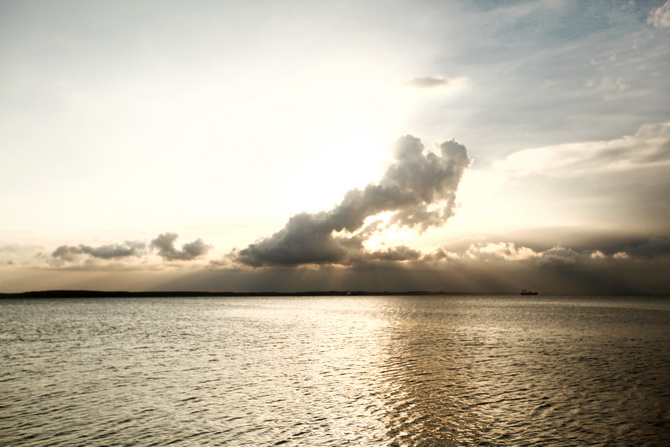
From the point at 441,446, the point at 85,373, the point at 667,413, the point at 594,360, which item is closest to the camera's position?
the point at 441,446

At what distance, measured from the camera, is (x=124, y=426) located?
27828mm

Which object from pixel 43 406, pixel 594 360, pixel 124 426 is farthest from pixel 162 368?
pixel 594 360

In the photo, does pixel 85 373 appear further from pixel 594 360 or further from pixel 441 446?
pixel 594 360

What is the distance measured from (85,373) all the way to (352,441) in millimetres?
34796

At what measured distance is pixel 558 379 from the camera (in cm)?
4238

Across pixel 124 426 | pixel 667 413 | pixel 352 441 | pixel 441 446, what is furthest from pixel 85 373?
pixel 667 413

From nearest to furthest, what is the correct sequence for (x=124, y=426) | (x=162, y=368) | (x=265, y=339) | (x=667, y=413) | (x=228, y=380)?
1. (x=124, y=426)
2. (x=667, y=413)
3. (x=228, y=380)
4. (x=162, y=368)
5. (x=265, y=339)

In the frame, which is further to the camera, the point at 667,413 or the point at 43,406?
the point at 43,406

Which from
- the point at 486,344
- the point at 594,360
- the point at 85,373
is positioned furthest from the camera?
the point at 486,344

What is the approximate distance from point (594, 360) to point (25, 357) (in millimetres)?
74596

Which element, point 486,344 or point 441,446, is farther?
point 486,344

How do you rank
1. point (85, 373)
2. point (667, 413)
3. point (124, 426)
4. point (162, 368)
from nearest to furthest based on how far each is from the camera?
point (124, 426)
point (667, 413)
point (85, 373)
point (162, 368)

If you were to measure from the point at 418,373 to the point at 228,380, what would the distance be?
1986cm

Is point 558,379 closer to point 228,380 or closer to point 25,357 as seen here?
point 228,380
